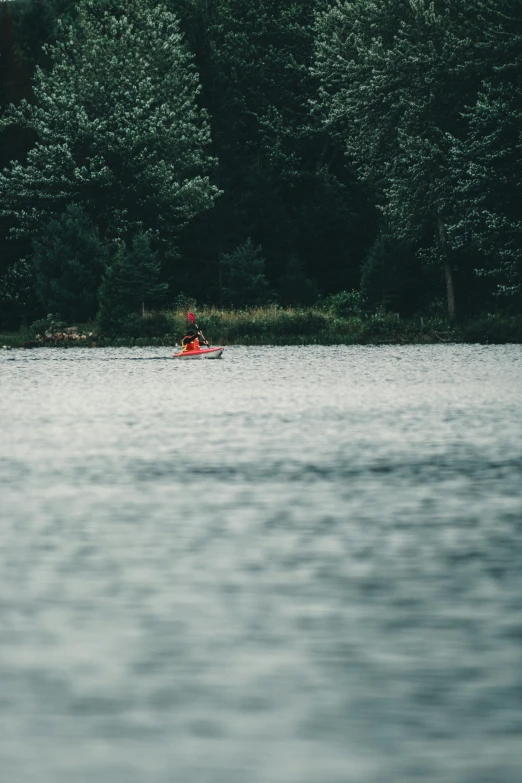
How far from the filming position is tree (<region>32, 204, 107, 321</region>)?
2392 inches

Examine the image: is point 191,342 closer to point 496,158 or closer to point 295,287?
point 496,158

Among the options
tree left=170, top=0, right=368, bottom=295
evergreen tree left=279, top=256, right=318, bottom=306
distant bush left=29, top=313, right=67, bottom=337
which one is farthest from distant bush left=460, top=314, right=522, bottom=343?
tree left=170, top=0, right=368, bottom=295

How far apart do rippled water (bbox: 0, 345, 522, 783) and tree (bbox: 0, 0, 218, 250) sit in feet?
157

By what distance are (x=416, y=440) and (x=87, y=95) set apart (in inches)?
2053

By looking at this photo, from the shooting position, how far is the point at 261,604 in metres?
7.68

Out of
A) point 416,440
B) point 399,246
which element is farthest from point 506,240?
point 416,440

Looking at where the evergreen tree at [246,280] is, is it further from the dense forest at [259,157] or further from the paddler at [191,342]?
the paddler at [191,342]

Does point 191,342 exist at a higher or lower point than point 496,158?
lower

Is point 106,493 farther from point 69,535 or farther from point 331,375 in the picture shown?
point 331,375

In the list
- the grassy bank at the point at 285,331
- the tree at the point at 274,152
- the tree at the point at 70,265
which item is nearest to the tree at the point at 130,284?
the grassy bank at the point at 285,331

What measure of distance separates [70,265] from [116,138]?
7.63m

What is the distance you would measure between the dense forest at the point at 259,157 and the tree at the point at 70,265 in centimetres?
10

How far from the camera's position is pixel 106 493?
40.6 feet

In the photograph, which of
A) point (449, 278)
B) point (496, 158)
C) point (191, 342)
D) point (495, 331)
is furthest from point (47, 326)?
point (496, 158)
